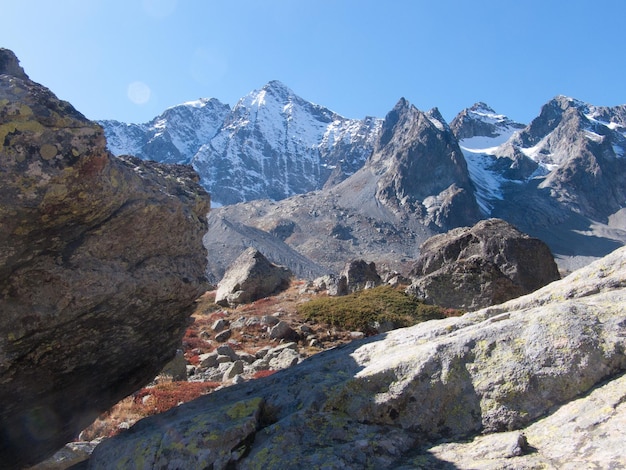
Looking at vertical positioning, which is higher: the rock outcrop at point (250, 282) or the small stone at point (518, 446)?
the rock outcrop at point (250, 282)

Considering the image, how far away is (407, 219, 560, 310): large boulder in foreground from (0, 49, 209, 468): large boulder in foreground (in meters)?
20.7

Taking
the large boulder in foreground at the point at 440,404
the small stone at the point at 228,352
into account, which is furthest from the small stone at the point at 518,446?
the small stone at the point at 228,352

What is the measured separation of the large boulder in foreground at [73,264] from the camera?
7.21 meters

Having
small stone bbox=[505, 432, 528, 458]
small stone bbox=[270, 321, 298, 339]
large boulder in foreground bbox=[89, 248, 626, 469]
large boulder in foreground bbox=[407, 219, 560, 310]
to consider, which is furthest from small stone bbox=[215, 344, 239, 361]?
small stone bbox=[505, 432, 528, 458]

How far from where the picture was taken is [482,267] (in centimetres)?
2809

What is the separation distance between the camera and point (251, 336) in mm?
24312

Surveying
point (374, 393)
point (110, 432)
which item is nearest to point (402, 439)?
point (374, 393)

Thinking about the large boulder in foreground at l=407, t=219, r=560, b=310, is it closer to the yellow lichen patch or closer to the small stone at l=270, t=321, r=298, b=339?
the small stone at l=270, t=321, r=298, b=339

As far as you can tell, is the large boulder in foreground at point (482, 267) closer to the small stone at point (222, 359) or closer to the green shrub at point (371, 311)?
the green shrub at point (371, 311)

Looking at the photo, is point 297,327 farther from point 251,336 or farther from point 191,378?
point 191,378

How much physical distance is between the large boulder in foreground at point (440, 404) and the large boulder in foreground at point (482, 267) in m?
19.8

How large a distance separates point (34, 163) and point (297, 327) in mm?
19315

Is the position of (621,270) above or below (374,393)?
above

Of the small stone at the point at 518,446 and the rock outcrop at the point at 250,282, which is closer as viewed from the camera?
the small stone at the point at 518,446
